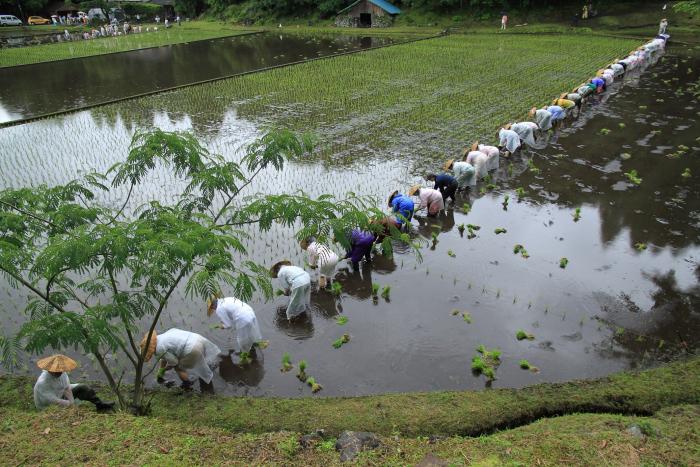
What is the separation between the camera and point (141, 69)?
88.2 feet

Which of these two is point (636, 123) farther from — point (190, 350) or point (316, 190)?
point (190, 350)

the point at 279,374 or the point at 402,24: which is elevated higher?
the point at 402,24

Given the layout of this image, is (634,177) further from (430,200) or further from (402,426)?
(402,426)

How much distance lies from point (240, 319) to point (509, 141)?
9.91 meters

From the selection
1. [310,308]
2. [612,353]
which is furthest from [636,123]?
[310,308]

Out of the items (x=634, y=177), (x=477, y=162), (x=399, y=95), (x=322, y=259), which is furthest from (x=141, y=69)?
(x=634, y=177)

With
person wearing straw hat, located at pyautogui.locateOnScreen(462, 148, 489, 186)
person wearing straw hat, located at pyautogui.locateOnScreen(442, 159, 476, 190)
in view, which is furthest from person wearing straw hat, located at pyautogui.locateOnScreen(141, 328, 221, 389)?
person wearing straw hat, located at pyautogui.locateOnScreen(462, 148, 489, 186)

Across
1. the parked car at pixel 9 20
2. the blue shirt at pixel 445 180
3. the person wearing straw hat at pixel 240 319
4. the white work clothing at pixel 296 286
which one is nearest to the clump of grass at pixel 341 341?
the white work clothing at pixel 296 286

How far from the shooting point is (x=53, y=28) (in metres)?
47.2

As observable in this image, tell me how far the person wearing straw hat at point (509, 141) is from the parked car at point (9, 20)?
56.4 m

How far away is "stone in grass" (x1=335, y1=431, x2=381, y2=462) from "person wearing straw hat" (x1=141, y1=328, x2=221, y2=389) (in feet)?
7.13

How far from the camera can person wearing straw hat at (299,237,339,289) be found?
7.55m

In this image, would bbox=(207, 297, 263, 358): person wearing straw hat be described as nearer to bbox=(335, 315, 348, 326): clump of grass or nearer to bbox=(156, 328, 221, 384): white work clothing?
bbox=(156, 328, 221, 384): white work clothing

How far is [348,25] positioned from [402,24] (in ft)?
16.4
